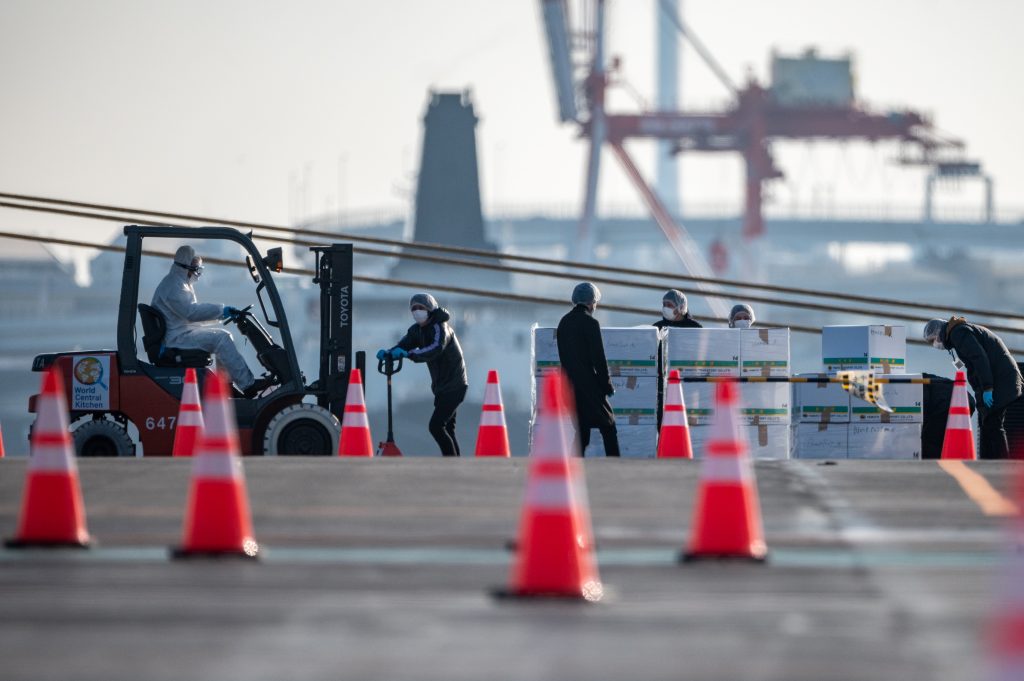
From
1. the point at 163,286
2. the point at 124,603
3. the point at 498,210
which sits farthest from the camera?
the point at 498,210

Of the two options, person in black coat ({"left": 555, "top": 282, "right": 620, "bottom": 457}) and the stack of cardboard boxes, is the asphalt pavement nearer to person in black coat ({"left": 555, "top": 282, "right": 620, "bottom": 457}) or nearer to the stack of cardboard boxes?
person in black coat ({"left": 555, "top": 282, "right": 620, "bottom": 457})

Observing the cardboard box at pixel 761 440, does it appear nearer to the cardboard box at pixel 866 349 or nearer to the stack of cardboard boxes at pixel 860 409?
the stack of cardboard boxes at pixel 860 409

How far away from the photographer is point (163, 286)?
44.4ft

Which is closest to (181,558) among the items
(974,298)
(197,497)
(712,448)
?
(197,497)

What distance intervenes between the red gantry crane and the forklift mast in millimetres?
68421

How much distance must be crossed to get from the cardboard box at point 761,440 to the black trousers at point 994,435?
172cm

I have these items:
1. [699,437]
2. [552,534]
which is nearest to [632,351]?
[699,437]

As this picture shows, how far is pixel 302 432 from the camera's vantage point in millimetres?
14062

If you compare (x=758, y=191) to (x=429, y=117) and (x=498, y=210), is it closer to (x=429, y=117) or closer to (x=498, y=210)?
(x=429, y=117)

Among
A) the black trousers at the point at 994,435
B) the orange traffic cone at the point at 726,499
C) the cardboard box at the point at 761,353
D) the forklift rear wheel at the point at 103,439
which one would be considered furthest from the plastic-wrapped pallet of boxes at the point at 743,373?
the orange traffic cone at the point at 726,499

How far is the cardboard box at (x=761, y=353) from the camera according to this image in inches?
600

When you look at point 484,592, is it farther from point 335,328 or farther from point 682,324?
point 682,324

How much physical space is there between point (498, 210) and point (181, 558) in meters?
169

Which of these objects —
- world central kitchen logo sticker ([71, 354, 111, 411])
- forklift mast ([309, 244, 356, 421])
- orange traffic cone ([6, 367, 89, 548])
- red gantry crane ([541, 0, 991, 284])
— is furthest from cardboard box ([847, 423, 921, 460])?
red gantry crane ([541, 0, 991, 284])
